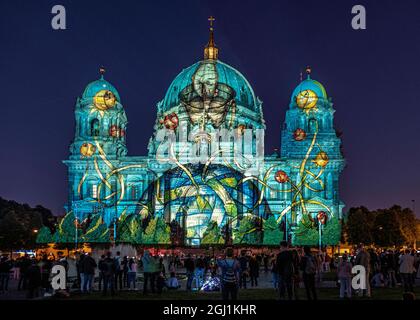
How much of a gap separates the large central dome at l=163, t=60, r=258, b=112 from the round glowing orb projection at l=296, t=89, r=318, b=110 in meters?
16.2

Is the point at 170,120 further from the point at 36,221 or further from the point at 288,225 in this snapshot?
the point at 36,221

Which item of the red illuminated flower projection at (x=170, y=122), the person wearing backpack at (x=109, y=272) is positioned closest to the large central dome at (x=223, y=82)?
the red illuminated flower projection at (x=170, y=122)

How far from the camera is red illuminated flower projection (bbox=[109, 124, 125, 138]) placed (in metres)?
102

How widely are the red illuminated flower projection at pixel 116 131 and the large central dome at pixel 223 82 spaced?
1237 centimetres

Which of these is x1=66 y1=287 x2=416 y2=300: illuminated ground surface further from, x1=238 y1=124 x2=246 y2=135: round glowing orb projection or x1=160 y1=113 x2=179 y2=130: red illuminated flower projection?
x1=238 y1=124 x2=246 y2=135: round glowing orb projection

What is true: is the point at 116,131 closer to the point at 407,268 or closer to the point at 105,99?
the point at 105,99

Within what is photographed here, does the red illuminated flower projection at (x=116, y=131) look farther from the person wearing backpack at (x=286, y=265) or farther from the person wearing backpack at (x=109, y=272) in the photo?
the person wearing backpack at (x=286, y=265)

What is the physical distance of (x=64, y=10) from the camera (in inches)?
1115

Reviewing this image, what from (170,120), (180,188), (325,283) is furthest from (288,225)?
(325,283)

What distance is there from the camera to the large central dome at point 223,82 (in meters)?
121

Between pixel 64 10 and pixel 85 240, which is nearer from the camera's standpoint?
pixel 64 10

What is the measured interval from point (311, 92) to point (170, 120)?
3296cm

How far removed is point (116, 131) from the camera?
102750mm

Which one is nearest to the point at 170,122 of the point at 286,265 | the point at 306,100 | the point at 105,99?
the point at 105,99
